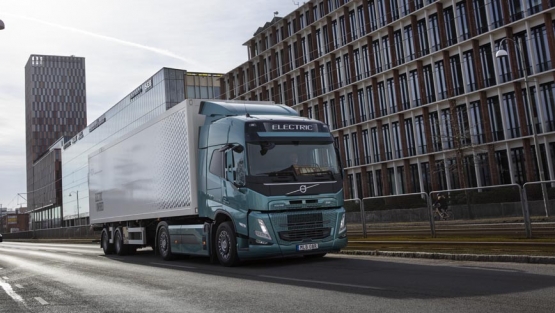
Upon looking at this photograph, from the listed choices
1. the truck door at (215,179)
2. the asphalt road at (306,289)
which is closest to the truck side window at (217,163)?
the truck door at (215,179)

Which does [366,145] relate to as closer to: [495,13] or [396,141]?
[396,141]

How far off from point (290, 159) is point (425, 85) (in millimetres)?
34696

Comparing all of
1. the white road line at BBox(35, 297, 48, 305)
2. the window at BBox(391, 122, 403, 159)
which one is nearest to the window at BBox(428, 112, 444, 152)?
the window at BBox(391, 122, 403, 159)

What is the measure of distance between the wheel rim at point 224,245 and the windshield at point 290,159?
1784mm

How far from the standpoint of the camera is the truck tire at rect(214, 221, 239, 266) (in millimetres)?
12562

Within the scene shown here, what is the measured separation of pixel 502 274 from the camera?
9195mm

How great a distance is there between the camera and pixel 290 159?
41.2ft

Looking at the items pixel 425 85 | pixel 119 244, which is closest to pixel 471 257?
pixel 119 244

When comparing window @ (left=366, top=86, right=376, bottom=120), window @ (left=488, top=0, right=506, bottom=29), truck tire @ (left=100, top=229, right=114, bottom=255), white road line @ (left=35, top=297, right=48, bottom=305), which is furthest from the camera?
window @ (left=366, top=86, right=376, bottom=120)

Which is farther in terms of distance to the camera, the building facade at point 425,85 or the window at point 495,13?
the window at point 495,13

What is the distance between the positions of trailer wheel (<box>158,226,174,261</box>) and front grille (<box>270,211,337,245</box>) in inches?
196

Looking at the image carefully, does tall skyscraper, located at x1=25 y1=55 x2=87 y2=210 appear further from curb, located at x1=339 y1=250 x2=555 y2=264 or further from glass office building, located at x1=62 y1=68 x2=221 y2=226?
curb, located at x1=339 y1=250 x2=555 y2=264

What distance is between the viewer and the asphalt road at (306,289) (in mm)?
6891

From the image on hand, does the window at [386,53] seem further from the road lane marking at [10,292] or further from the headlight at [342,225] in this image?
the road lane marking at [10,292]
